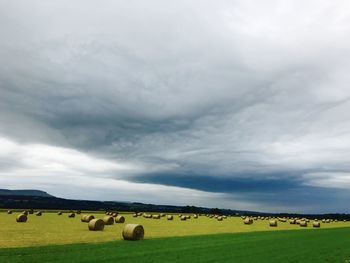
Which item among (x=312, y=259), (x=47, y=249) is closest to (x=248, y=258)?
(x=312, y=259)

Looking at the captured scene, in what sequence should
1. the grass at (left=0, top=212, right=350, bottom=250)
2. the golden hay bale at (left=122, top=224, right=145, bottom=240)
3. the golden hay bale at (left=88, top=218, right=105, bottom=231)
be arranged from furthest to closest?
the golden hay bale at (left=88, top=218, right=105, bottom=231) < the golden hay bale at (left=122, top=224, right=145, bottom=240) < the grass at (left=0, top=212, right=350, bottom=250)

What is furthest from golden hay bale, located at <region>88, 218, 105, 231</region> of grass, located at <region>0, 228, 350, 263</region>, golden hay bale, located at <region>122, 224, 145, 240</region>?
grass, located at <region>0, 228, 350, 263</region>

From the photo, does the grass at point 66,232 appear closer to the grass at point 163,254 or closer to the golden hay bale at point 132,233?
the golden hay bale at point 132,233

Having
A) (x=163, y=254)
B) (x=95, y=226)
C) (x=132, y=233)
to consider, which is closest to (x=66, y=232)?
(x=95, y=226)

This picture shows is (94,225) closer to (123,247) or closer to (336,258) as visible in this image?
(123,247)

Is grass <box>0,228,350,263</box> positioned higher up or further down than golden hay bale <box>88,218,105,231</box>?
further down

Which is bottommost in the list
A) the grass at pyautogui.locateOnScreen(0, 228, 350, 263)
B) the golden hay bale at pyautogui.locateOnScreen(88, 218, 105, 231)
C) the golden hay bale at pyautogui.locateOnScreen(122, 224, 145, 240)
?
the grass at pyautogui.locateOnScreen(0, 228, 350, 263)

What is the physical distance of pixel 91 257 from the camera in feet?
67.2

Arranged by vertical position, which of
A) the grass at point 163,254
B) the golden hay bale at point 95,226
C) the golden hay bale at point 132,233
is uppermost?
the golden hay bale at point 95,226

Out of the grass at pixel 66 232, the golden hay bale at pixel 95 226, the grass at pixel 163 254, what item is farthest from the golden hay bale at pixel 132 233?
the golden hay bale at pixel 95 226

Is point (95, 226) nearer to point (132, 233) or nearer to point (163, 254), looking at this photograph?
point (132, 233)

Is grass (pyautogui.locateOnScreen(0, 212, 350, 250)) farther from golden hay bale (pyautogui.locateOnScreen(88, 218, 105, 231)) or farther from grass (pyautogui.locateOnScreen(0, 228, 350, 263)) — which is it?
grass (pyautogui.locateOnScreen(0, 228, 350, 263))

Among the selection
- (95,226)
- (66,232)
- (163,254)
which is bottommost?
(163,254)

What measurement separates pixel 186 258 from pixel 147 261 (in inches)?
101
